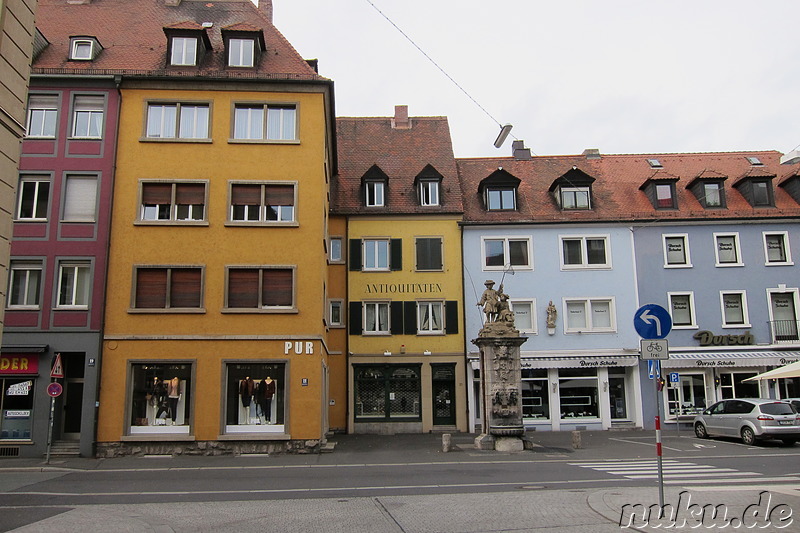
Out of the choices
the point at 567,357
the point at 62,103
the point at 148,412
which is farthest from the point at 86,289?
the point at 567,357

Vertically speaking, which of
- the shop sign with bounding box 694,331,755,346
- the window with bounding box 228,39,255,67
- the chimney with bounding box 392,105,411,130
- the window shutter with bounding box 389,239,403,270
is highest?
the chimney with bounding box 392,105,411,130

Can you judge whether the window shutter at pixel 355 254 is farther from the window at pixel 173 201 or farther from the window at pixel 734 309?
the window at pixel 734 309

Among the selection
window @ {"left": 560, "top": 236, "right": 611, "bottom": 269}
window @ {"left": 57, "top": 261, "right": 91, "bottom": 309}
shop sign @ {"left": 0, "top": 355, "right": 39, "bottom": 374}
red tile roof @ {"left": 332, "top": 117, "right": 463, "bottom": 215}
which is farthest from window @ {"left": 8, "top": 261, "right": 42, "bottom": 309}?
window @ {"left": 560, "top": 236, "right": 611, "bottom": 269}

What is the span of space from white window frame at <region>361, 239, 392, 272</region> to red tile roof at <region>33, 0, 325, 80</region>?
9531 mm

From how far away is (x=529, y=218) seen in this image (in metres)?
33.1

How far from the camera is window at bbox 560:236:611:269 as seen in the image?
3284 centimetres

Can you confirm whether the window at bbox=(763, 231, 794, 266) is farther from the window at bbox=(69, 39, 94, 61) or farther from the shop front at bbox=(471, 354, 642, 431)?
the window at bbox=(69, 39, 94, 61)

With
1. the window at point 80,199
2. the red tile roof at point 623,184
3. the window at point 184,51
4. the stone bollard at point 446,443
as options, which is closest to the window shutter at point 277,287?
the window at point 80,199

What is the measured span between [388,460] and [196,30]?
17.1 metres

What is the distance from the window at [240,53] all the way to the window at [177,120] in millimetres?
2074

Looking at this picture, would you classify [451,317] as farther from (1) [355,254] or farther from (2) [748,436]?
(2) [748,436]

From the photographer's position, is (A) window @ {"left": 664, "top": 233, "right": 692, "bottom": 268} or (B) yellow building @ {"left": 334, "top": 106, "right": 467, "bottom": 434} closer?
(B) yellow building @ {"left": 334, "top": 106, "right": 467, "bottom": 434}

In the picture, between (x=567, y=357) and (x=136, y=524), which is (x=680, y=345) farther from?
(x=136, y=524)

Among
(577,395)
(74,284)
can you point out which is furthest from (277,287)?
(577,395)
